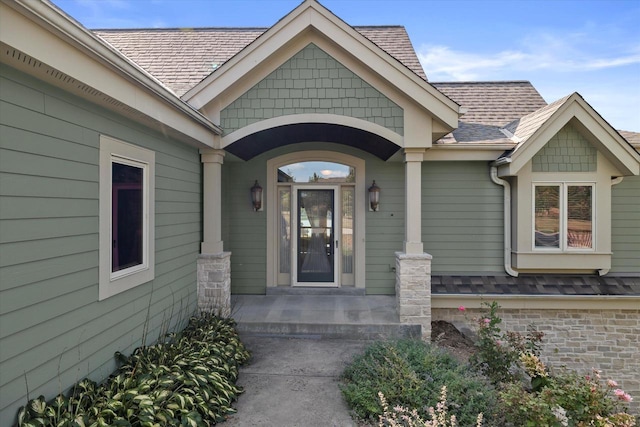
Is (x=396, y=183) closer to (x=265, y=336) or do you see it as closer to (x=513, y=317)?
(x=513, y=317)

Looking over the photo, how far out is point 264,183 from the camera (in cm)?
727

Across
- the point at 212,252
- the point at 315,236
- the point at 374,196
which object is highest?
the point at 374,196

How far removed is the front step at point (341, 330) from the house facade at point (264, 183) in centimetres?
23

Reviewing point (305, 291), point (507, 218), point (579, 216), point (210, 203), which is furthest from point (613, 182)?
point (210, 203)

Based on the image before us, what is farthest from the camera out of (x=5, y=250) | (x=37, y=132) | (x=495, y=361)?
(x=495, y=361)

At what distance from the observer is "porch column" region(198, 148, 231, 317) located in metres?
5.65

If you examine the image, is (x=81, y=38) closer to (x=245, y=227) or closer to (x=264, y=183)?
(x=264, y=183)

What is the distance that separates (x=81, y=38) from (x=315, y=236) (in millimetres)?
5272

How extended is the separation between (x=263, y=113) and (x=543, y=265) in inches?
212

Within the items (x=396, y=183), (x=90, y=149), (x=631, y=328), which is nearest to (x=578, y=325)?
(x=631, y=328)

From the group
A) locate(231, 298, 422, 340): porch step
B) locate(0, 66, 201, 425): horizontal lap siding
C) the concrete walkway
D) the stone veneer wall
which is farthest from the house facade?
the concrete walkway

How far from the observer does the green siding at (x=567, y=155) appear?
6.45m

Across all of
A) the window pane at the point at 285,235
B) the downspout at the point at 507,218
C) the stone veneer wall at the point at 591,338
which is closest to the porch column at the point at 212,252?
the window pane at the point at 285,235

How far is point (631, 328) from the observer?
640 centimetres
